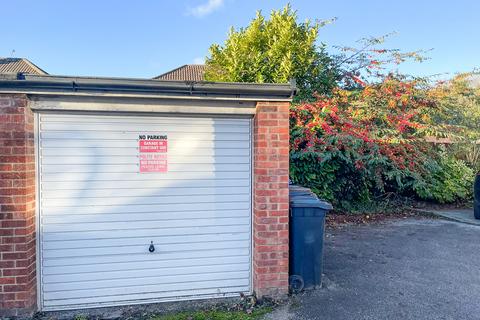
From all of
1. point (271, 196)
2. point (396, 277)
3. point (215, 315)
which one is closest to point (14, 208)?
point (215, 315)

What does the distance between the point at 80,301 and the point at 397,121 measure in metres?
7.92

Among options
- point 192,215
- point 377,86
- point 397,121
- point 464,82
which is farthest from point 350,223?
point 464,82

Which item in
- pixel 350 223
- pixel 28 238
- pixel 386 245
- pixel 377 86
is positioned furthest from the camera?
pixel 377 86

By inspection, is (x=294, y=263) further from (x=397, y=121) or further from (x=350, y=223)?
(x=397, y=121)

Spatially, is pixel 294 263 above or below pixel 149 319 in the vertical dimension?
above

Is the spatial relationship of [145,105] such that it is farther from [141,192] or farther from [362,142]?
[362,142]

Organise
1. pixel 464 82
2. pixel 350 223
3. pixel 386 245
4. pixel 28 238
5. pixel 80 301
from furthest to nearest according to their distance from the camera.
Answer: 1. pixel 464 82
2. pixel 350 223
3. pixel 386 245
4. pixel 80 301
5. pixel 28 238

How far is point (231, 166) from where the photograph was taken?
3.86m

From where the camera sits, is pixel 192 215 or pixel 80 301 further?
pixel 192 215

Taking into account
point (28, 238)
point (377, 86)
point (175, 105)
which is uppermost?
point (377, 86)

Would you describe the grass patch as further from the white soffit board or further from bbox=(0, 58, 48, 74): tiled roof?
bbox=(0, 58, 48, 74): tiled roof

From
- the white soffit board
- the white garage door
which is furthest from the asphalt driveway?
the white soffit board

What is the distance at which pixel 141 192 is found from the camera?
368 cm

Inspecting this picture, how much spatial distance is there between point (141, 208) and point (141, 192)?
0.18 meters
